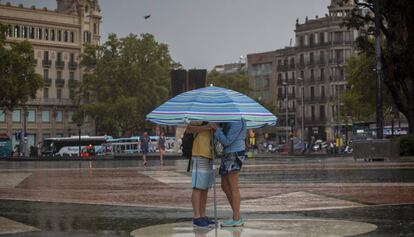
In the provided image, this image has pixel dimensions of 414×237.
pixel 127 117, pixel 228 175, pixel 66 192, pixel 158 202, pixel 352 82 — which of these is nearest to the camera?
pixel 228 175

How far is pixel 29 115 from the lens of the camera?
4857 inches

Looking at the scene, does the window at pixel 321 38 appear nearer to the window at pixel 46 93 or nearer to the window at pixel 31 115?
the window at pixel 46 93

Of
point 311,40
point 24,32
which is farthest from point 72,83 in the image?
point 311,40

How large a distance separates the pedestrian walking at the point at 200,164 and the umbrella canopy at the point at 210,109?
0.42m

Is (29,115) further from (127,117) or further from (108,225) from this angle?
(108,225)

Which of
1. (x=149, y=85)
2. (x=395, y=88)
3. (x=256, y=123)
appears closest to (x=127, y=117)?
(x=149, y=85)

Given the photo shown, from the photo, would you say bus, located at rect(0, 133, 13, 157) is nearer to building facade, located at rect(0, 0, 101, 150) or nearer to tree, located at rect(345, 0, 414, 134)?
building facade, located at rect(0, 0, 101, 150)

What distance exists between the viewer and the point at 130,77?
11356cm

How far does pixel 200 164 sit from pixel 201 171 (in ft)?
0.34

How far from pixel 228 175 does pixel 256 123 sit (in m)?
1.00

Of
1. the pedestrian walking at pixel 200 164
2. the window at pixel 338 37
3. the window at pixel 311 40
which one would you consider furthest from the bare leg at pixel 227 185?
the window at pixel 311 40

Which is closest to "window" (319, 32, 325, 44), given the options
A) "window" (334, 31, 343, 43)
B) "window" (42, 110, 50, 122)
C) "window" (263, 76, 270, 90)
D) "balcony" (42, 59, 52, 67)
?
"window" (334, 31, 343, 43)

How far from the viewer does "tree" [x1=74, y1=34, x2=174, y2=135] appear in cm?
11300

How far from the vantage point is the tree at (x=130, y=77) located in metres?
113
